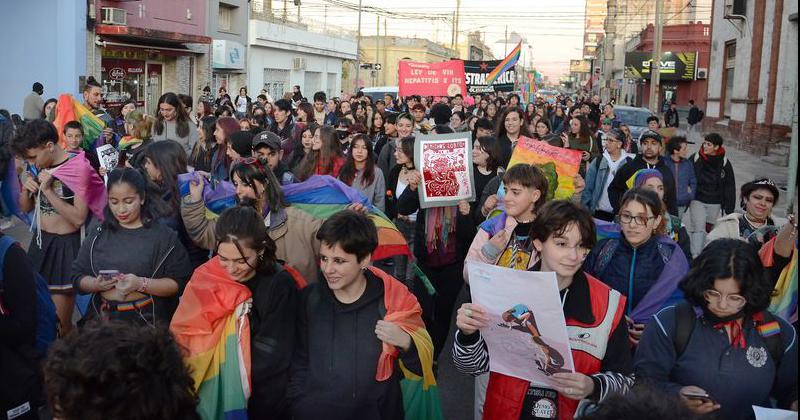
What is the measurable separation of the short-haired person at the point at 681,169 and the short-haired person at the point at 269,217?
17.9 ft

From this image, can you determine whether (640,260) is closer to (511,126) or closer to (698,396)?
(698,396)

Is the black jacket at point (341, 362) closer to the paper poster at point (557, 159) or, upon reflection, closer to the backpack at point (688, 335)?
the backpack at point (688, 335)

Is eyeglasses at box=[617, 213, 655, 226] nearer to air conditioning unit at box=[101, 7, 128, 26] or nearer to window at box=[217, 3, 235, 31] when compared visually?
air conditioning unit at box=[101, 7, 128, 26]

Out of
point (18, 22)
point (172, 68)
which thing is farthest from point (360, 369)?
point (172, 68)

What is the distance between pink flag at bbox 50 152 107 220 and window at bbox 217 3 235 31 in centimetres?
2878

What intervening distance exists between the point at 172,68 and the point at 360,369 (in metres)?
26.0

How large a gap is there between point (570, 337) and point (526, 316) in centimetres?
27

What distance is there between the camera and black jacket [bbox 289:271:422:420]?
346 centimetres

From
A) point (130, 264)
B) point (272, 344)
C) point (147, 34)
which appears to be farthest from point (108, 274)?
point (147, 34)

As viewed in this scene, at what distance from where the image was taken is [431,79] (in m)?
19.9

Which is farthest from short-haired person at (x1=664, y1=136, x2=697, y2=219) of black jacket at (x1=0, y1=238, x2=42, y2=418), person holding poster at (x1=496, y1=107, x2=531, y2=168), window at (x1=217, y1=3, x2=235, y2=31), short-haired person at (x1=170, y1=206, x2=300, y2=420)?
window at (x1=217, y1=3, x2=235, y2=31)

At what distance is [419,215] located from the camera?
259 inches

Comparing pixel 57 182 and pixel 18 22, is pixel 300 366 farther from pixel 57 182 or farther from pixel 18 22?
pixel 18 22

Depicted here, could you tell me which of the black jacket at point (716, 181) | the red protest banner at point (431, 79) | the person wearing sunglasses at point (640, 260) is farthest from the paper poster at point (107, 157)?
the red protest banner at point (431, 79)
